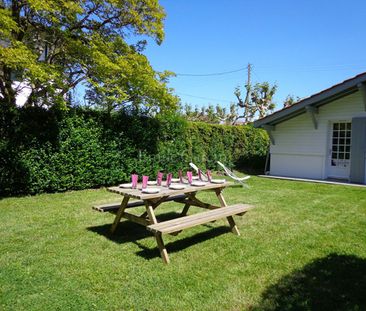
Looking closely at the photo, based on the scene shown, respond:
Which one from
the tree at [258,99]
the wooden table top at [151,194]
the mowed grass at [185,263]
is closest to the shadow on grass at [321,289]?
the mowed grass at [185,263]

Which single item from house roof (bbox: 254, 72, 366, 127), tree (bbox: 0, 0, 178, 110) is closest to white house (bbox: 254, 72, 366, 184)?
house roof (bbox: 254, 72, 366, 127)

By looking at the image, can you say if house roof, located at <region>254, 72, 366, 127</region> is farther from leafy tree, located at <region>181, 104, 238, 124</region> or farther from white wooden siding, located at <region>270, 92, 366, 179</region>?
leafy tree, located at <region>181, 104, 238, 124</region>

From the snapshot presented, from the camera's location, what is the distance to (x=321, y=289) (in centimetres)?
326

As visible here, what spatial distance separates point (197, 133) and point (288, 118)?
12.4 ft

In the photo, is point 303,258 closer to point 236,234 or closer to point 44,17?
point 236,234

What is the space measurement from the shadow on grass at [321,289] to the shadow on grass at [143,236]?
1516mm

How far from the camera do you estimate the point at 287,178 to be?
1217 cm

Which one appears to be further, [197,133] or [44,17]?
[197,133]

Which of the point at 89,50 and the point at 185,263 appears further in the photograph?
the point at 89,50

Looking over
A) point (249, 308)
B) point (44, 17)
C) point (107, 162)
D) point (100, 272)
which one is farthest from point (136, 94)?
point (249, 308)

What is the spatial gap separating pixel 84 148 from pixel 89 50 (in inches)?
99.0

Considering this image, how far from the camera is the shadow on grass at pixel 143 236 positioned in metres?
4.31

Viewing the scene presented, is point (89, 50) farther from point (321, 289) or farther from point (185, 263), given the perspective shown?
point (321, 289)

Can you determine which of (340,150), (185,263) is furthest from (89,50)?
(340,150)
